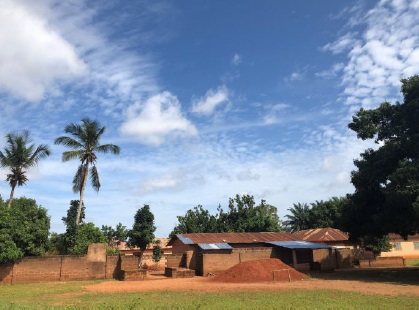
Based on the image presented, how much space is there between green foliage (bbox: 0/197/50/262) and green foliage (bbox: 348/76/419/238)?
22990 millimetres

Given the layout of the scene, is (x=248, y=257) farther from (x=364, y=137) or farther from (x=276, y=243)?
(x=364, y=137)

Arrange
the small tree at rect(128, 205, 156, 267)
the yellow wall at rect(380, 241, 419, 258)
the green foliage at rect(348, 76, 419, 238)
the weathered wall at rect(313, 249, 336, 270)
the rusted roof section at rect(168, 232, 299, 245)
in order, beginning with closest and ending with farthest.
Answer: the green foliage at rect(348, 76, 419, 238)
the weathered wall at rect(313, 249, 336, 270)
the rusted roof section at rect(168, 232, 299, 245)
the small tree at rect(128, 205, 156, 267)
the yellow wall at rect(380, 241, 419, 258)

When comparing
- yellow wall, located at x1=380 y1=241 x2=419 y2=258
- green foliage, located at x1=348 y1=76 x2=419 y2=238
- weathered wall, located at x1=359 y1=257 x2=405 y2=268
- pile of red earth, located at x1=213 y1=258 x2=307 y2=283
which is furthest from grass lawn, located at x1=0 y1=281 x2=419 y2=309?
yellow wall, located at x1=380 y1=241 x2=419 y2=258

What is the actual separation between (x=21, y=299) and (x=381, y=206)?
2327 centimetres

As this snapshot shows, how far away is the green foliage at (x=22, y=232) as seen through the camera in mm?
23984

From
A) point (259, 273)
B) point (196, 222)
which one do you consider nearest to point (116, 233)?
point (196, 222)

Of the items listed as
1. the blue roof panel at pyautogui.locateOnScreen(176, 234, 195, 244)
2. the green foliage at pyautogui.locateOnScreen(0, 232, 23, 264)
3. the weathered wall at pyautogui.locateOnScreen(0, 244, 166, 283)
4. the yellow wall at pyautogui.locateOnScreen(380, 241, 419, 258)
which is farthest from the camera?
the yellow wall at pyautogui.locateOnScreen(380, 241, 419, 258)

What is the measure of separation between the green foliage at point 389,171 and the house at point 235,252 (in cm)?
619

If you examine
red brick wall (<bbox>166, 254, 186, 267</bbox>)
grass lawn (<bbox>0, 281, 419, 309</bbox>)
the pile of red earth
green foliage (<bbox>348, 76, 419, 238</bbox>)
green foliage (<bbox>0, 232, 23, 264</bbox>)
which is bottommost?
grass lawn (<bbox>0, 281, 419, 309</bbox>)

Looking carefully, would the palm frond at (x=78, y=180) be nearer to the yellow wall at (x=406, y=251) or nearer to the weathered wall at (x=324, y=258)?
the weathered wall at (x=324, y=258)

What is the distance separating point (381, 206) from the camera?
85.9 feet

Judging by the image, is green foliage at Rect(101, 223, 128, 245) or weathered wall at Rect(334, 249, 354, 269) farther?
green foliage at Rect(101, 223, 128, 245)

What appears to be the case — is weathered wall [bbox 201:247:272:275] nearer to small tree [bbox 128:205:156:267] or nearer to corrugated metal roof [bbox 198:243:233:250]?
corrugated metal roof [bbox 198:243:233:250]

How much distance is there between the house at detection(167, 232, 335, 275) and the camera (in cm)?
3105
